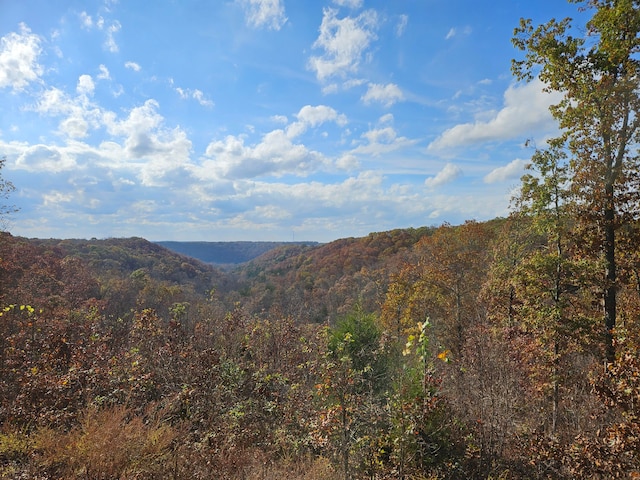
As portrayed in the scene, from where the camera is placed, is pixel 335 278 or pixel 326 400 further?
pixel 335 278

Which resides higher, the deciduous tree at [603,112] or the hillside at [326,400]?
the deciduous tree at [603,112]

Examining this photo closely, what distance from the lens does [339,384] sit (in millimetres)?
5891

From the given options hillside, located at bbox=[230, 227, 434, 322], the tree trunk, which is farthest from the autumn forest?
hillside, located at bbox=[230, 227, 434, 322]

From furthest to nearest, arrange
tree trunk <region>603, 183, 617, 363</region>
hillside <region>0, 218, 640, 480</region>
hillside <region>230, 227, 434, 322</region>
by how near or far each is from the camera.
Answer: hillside <region>230, 227, 434, 322</region> < tree trunk <region>603, 183, 617, 363</region> < hillside <region>0, 218, 640, 480</region>

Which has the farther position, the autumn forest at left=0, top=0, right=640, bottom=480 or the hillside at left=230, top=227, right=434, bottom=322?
the hillside at left=230, top=227, right=434, bottom=322

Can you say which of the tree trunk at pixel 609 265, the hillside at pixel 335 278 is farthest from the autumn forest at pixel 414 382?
the hillside at pixel 335 278

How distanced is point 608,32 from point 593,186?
347 cm

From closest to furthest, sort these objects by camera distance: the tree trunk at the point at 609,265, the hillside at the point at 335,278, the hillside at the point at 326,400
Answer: the hillside at the point at 326,400 < the tree trunk at the point at 609,265 < the hillside at the point at 335,278

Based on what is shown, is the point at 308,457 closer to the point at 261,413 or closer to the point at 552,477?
the point at 261,413

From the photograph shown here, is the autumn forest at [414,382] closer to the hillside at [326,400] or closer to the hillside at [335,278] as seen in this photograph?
the hillside at [326,400]

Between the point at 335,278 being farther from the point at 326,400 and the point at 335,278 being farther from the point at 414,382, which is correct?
the point at 414,382

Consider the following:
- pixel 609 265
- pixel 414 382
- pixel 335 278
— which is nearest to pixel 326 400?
pixel 414 382

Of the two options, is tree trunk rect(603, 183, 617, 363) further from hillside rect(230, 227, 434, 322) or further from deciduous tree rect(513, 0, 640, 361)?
hillside rect(230, 227, 434, 322)

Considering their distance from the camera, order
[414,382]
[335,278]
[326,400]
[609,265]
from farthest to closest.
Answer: [335,278] → [609,265] → [326,400] → [414,382]
